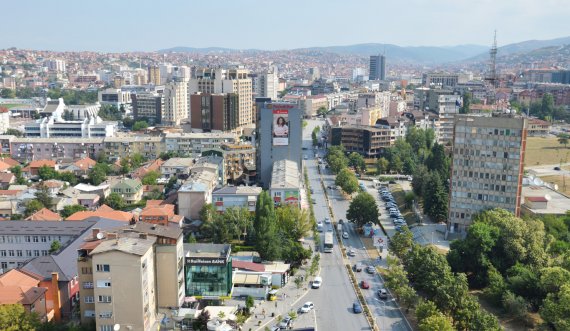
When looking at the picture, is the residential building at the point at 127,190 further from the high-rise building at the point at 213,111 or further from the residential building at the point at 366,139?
the residential building at the point at 366,139

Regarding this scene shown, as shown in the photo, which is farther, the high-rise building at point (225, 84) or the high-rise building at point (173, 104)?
the high-rise building at point (173, 104)

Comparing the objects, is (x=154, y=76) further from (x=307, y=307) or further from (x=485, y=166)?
(x=307, y=307)

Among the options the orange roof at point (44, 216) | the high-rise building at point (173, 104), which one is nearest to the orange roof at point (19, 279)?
Answer: the orange roof at point (44, 216)

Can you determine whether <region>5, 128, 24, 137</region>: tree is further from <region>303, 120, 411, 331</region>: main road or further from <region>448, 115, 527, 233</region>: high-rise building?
<region>448, 115, 527, 233</region>: high-rise building

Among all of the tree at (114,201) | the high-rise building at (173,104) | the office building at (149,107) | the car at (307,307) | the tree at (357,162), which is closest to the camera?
the car at (307,307)

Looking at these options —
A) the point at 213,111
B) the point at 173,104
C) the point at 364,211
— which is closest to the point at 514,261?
the point at 364,211
